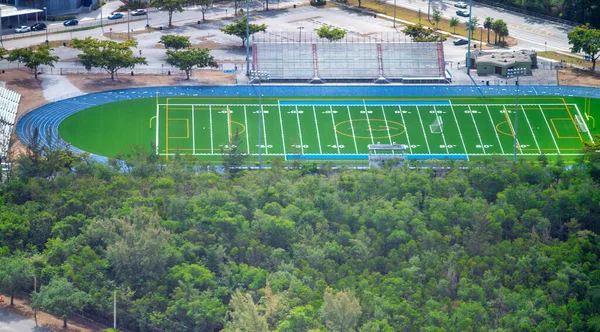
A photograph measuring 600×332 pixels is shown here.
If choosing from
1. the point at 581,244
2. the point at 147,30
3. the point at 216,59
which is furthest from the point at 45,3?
the point at 581,244

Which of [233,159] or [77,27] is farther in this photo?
[77,27]

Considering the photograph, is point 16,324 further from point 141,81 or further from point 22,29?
point 22,29

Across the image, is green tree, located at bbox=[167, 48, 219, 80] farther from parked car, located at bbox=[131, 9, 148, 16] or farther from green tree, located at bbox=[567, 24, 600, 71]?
green tree, located at bbox=[567, 24, 600, 71]

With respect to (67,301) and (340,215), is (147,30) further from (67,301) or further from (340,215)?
(67,301)

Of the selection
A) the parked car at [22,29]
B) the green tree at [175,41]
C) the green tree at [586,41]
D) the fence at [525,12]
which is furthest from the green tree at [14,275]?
the fence at [525,12]

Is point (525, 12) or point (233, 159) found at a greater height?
point (525, 12)

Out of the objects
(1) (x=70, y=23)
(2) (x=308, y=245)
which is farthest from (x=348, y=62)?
(2) (x=308, y=245)
